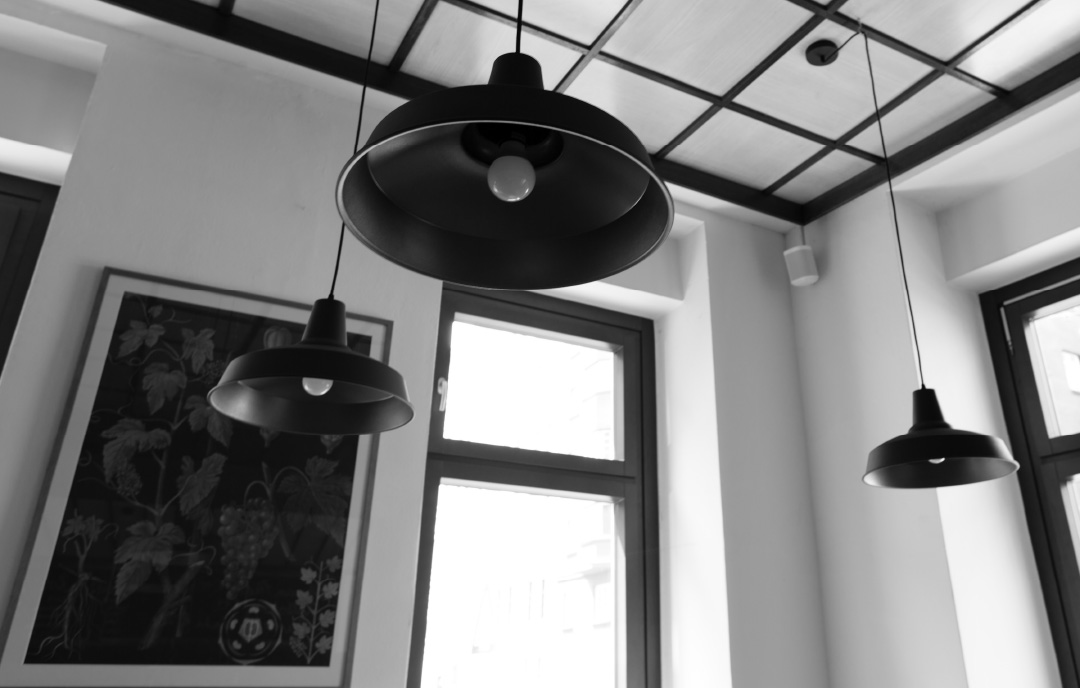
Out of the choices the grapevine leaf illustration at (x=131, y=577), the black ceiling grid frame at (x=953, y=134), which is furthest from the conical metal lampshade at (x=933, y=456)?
the grapevine leaf illustration at (x=131, y=577)

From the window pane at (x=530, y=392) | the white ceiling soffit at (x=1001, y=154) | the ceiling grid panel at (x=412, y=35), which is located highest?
the ceiling grid panel at (x=412, y=35)

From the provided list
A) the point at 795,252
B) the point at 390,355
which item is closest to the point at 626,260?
the point at 390,355

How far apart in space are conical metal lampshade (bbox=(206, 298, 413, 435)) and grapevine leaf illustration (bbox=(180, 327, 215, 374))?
25.7 inches

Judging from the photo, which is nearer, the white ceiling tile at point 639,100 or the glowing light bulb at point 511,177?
the glowing light bulb at point 511,177

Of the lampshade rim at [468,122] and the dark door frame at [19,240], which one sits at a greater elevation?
the dark door frame at [19,240]

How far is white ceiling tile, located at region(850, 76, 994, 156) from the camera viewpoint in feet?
7.73

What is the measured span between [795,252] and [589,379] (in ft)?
2.96

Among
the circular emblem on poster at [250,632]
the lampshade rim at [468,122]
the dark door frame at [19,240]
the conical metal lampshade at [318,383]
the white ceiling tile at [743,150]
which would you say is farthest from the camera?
the white ceiling tile at [743,150]

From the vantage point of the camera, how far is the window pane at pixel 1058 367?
2.50 metres

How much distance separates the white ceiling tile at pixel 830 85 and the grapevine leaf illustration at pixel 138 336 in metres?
1.80

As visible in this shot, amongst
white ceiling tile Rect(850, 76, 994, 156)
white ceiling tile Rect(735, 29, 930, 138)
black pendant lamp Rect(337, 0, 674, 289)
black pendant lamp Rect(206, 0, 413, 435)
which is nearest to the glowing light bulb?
black pendant lamp Rect(337, 0, 674, 289)

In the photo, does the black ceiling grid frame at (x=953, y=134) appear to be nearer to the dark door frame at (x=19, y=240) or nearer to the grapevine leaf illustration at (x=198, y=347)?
the grapevine leaf illustration at (x=198, y=347)

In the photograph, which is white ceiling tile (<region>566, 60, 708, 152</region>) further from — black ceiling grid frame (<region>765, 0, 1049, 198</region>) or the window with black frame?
the window with black frame

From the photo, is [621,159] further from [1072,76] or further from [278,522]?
[1072,76]
